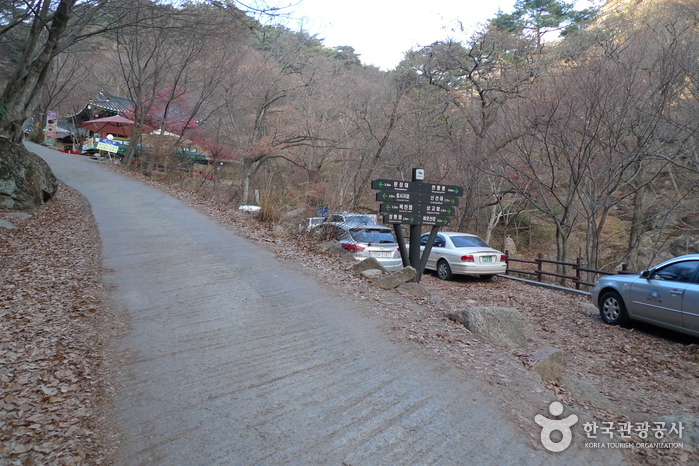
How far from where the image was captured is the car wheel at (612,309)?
29.6 ft

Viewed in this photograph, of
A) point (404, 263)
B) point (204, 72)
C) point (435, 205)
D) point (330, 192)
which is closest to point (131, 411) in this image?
point (404, 263)

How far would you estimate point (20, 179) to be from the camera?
12719 mm

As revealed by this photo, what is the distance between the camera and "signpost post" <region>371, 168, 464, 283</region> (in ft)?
35.5

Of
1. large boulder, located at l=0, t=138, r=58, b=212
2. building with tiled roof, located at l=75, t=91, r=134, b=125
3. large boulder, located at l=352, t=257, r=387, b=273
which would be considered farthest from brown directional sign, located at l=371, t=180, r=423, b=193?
building with tiled roof, located at l=75, t=91, r=134, b=125

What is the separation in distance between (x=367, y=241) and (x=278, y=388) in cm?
→ 757

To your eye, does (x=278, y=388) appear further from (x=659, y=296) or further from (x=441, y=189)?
(x=441, y=189)

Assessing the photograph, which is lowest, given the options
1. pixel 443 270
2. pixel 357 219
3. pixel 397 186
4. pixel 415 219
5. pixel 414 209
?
pixel 443 270

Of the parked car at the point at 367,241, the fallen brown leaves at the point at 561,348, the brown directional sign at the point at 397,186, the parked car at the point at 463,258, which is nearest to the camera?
the fallen brown leaves at the point at 561,348

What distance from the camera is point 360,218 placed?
12914mm

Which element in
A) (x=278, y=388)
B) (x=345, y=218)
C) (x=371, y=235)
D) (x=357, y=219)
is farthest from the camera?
(x=357, y=219)

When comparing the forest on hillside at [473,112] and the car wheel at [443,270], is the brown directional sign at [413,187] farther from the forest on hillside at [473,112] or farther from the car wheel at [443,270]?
the forest on hillside at [473,112]

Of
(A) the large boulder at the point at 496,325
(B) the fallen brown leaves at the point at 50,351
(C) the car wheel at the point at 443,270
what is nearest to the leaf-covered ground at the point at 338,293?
(B) the fallen brown leaves at the point at 50,351

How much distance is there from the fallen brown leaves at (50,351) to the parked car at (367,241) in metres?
5.48

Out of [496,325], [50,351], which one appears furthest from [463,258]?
[50,351]
